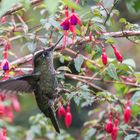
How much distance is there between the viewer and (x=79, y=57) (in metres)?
1.92

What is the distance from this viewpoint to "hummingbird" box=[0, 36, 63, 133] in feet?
5.55

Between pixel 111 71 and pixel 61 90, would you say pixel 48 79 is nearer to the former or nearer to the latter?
pixel 61 90

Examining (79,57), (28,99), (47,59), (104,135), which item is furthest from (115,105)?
(28,99)

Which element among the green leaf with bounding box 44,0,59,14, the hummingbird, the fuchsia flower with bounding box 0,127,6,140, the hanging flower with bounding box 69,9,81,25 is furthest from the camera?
the fuchsia flower with bounding box 0,127,6,140

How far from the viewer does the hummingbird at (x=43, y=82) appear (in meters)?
1.69

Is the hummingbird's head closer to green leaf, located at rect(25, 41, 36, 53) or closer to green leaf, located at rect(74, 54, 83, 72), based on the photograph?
green leaf, located at rect(74, 54, 83, 72)

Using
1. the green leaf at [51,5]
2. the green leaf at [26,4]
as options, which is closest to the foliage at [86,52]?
the green leaf at [26,4]

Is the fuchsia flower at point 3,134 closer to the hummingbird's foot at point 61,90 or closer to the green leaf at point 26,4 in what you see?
the hummingbird's foot at point 61,90

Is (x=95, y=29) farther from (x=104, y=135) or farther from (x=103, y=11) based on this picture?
(x=104, y=135)

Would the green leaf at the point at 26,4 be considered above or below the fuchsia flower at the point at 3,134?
above

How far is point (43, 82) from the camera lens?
179cm

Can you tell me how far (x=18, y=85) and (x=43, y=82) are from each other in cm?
19

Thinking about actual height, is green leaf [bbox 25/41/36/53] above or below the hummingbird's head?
below

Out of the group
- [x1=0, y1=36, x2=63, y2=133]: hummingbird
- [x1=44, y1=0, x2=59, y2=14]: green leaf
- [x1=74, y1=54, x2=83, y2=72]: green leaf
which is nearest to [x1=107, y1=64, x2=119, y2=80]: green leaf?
[x1=74, y1=54, x2=83, y2=72]: green leaf
